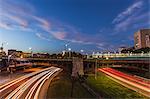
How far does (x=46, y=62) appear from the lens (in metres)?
88.4

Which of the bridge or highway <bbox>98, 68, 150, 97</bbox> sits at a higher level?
the bridge

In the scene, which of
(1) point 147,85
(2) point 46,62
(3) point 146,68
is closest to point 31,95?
(1) point 147,85

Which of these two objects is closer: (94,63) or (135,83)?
(135,83)

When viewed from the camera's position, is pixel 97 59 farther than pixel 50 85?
Yes

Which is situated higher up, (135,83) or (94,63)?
(94,63)

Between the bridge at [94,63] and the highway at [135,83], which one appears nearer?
the highway at [135,83]

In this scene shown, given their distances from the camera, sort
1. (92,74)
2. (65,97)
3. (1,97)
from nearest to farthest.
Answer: (1,97), (65,97), (92,74)

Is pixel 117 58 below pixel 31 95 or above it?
above

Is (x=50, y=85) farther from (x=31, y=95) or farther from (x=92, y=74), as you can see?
(x=92, y=74)

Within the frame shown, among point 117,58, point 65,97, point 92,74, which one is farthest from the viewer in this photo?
point 92,74

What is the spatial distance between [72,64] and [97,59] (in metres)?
8.79

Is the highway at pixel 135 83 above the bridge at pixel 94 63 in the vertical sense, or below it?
below

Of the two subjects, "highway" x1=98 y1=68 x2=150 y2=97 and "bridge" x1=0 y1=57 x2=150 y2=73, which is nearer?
"highway" x1=98 y1=68 x2=150 y2=97

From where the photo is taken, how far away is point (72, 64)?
88312 mm
